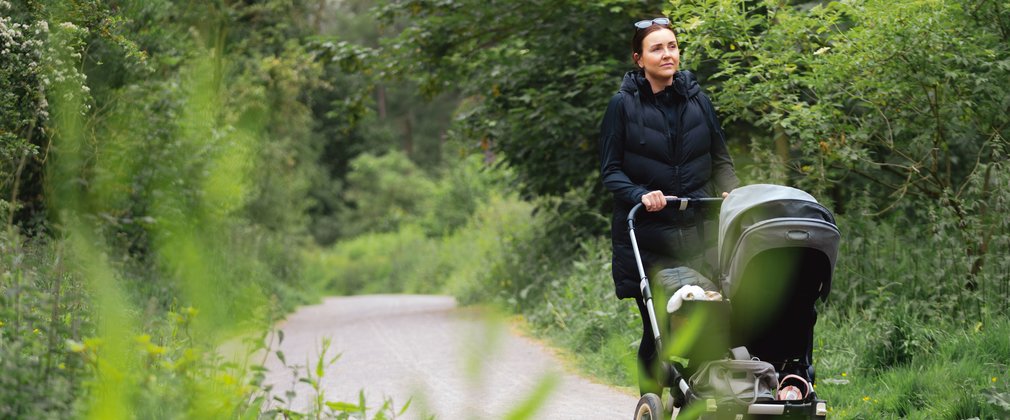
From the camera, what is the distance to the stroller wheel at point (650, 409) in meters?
4.56

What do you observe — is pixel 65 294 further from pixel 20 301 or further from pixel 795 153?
pixel 795 153

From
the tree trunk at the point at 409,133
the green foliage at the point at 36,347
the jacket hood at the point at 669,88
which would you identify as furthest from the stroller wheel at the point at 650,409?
the tree trunk at the point at 409,133

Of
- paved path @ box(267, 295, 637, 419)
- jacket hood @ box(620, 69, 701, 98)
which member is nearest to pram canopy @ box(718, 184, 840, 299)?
jacket hood @ box(620, 69, 701, 98)

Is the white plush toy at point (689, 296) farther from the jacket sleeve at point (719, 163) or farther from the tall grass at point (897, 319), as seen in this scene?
the jacket sleeve at point (719, 163)

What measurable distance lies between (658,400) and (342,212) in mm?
45366

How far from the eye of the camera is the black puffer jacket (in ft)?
16.3

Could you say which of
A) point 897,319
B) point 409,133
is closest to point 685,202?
point 897,319

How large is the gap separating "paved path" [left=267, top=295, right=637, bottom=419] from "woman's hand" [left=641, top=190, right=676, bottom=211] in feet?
2.78

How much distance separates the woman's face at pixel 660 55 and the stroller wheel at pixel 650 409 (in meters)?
1.51

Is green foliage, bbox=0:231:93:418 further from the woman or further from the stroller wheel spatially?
the woman

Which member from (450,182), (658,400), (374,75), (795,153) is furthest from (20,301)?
(450,182)

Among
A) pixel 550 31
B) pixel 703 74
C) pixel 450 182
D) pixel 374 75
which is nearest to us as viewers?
pixel 703 74

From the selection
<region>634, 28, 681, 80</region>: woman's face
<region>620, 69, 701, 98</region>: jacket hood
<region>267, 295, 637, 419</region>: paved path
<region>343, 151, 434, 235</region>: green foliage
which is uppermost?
<region>634, 28, 681, 80</region>: woman's face

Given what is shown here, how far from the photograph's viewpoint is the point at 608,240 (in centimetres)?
1190
